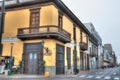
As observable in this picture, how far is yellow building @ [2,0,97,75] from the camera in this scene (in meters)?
23.4

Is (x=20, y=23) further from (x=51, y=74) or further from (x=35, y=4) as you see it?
(x=51, y=74)

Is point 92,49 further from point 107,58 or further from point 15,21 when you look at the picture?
point 107,58

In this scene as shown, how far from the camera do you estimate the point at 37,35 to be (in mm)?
23125

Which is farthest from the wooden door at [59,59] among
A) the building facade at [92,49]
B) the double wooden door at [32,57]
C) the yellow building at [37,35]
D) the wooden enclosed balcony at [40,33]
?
the building facade at [92,49]

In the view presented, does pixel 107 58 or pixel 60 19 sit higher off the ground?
pixel 60 19

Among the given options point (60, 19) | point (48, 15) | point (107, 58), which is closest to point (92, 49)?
point (60, 19)

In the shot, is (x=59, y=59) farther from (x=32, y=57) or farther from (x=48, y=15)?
(x=48, y=15)

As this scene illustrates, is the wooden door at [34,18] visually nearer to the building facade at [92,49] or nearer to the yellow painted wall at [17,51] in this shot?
the yellow painted wall at [17,51]

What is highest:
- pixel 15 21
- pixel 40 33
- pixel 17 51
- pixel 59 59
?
pixel 15 21

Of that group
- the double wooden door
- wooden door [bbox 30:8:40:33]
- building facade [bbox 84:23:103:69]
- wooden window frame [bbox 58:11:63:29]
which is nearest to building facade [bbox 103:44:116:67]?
building facade [bbox 84:23:103:69]

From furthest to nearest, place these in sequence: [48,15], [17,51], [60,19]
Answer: [60,19] < [17,51] < [48,15]

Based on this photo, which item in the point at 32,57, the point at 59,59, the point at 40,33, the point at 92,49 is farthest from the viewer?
the point at 92,49

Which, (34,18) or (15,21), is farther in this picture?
(15,21)

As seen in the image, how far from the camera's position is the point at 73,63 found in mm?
32000
